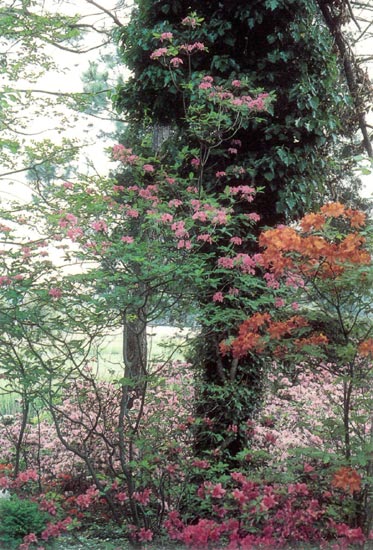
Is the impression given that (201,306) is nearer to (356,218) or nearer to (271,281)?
(271,281)

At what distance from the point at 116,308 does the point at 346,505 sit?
62.2 inches

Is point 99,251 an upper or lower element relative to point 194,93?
lower

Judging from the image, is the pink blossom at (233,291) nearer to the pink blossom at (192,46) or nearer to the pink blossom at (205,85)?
the pink blossom at (205,85)

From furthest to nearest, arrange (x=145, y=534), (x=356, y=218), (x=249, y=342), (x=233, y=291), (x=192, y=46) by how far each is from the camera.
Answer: (x=192, y=46), (x=233, y=291), (x=145, y=534), (x=249, y=342), (x=356, y=218)

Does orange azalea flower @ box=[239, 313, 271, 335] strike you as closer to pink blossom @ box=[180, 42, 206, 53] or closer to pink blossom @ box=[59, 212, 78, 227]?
pink blossom @ box=[59, 212, 78, 227]

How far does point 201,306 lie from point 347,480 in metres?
1.91

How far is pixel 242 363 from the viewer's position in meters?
4.80

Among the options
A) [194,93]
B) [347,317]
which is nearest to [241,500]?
[347,317]

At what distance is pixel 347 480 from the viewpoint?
3.04 metres

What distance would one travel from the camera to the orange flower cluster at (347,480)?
3.03 metres

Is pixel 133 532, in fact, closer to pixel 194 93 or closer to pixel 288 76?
pixel 194 93

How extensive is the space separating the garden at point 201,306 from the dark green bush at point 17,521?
11 millimetres

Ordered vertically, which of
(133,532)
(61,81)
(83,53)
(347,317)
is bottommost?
(133,532)

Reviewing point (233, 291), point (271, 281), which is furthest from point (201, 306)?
point (271, 281)
